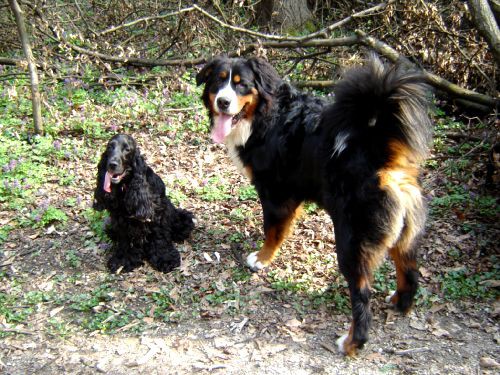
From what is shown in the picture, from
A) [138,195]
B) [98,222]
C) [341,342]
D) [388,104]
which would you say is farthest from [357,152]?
[98,222]

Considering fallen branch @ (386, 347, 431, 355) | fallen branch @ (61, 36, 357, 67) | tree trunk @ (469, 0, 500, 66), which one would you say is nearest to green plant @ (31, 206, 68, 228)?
fallen branch @ (61, 36, 357, 67)

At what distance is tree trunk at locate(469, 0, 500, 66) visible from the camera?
5.18 m

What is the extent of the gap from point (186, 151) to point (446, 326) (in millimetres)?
3823

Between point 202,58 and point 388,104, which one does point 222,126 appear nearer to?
point 388,104

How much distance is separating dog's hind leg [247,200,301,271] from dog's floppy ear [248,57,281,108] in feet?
3.22

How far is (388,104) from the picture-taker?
10.2 ft

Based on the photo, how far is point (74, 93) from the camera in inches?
280

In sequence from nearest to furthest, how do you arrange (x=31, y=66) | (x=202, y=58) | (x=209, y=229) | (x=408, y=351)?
(x=408, y=351) < (x=209, y=229) < (x=31, y=66) < (x=202, y=58)

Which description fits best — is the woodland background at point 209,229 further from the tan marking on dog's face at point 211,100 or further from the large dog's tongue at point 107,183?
the tan marking on dog's face at point 211,100

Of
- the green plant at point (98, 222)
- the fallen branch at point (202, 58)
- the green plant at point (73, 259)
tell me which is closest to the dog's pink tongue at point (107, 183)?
the green plant at point (98, 222)

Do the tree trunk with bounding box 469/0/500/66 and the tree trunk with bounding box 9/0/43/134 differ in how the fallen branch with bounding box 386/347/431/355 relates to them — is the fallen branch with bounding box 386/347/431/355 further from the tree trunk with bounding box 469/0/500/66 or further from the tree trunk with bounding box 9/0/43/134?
the tree trunk with bounding box 9/0/43/134

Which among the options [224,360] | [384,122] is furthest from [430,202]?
[224,360]

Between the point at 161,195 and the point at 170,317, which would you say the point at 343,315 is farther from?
the point at 161,195

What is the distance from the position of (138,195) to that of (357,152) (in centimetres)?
197
